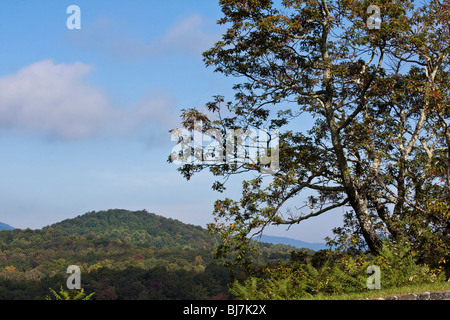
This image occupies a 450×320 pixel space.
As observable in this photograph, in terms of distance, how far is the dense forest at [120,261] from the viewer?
8441 cm

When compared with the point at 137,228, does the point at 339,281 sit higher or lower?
lower

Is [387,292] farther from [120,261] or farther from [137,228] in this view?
[137,228]

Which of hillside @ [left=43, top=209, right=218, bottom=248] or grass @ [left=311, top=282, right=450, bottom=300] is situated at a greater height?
hillside @ [left=43, top=209, right=218, bottom=248]

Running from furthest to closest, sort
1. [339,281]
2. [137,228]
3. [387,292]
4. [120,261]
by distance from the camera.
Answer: [137,228], [120,261], [339,281], [387,292]

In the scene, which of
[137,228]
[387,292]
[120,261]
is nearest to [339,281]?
[387,292]

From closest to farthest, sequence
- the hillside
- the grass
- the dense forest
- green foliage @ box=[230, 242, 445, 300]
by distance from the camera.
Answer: the grass, green foliage @ box=[230, 242, 445, 300], the dense forest, the hillside

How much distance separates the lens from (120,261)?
108000 mm

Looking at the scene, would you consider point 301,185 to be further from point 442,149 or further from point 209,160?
point 442,149

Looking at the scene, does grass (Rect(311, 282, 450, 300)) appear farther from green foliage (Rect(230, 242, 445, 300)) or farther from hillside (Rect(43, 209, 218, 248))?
hillside (Rect(43, 209, 218, 248))

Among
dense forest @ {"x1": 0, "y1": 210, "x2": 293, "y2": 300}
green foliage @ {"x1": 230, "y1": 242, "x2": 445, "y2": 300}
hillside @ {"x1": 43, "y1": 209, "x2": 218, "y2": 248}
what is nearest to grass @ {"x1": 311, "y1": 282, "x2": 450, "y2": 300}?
green foliage @ {"x1": 230, "y1": 242, "x2": 445, "y2": 300}

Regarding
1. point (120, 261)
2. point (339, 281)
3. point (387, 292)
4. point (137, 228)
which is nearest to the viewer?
point (387, 292)

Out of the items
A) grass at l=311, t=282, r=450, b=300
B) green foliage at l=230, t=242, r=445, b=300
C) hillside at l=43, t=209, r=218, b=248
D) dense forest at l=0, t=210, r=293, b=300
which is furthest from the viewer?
hillside at l=43, t=209, r=218, b=248

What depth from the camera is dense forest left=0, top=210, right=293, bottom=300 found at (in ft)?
277

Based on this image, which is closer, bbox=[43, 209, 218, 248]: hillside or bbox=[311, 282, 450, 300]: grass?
bbox=[311, 282, 450, 300]: grass
